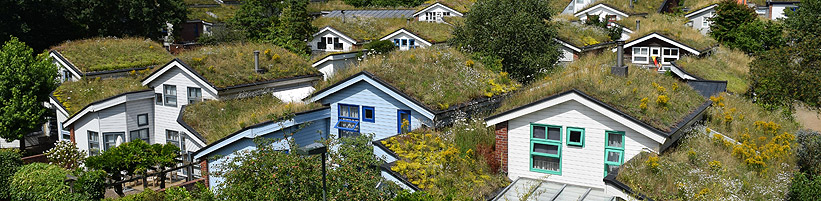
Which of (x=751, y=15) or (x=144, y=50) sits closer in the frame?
(x=144, y=50)

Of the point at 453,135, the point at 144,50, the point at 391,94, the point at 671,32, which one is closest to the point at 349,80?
the point at 391,94

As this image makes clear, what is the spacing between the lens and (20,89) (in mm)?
29859

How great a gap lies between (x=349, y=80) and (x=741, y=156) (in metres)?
12.1

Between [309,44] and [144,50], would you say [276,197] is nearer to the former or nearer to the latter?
[144,50]

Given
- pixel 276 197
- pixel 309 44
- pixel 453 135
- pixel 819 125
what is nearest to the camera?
pixel 276 197

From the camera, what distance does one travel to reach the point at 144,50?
117 feet

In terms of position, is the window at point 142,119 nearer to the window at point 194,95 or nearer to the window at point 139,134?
the window at point 139,134

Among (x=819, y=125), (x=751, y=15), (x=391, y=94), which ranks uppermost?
(x=751, y=15)

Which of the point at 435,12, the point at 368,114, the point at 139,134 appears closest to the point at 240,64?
the point at 139,134

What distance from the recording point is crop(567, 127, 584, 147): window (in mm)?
16719

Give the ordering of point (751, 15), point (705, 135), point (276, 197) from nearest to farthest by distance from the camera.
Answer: point (276, 197) < point (705, 135) < point (751, 15)

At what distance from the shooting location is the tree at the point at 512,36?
2928cm

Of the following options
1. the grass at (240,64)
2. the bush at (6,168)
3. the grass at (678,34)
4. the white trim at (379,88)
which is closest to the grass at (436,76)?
the white trim at (379,88)

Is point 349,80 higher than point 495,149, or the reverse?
point 349,80
